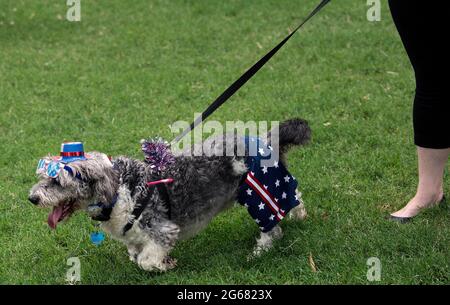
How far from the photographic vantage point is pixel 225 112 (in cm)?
665

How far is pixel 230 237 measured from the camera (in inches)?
169

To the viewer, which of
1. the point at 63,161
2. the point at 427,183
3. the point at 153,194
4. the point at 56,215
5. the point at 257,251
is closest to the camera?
the point at 63,161

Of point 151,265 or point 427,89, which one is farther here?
point 427,89

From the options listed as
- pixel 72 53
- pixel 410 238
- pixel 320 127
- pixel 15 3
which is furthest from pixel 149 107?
pixel 15 3

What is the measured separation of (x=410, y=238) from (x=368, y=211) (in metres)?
0.53

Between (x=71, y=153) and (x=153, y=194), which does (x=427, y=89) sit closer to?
(x=153, y=194)

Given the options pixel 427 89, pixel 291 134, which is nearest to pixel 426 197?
pixel 427 89

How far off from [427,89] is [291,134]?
0.94 m

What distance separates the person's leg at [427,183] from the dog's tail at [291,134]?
84cm

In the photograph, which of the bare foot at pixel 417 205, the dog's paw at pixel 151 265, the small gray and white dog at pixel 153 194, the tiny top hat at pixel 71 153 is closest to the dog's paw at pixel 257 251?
the small gray and white dog at pixel 153 194

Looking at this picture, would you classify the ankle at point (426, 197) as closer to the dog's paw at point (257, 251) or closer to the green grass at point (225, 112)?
the green grass at point (225, 112)

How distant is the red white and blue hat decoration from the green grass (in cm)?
85
